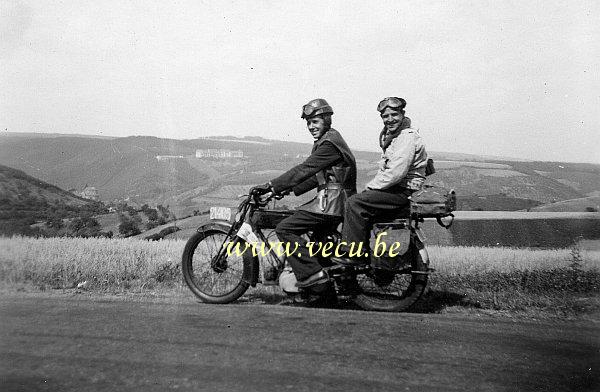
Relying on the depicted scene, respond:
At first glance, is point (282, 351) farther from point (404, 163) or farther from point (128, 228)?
point (128, 228)

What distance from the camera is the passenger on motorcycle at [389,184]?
4.90 meters

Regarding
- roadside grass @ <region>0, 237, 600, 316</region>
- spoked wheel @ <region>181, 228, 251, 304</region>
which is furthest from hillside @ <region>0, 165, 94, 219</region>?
spoked wheel @ <region>181, 228, 251, 304</region>

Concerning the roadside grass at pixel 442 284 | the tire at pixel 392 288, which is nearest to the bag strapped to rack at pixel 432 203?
the tire at pixel 392 288

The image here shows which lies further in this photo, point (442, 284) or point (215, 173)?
point (215, 173)

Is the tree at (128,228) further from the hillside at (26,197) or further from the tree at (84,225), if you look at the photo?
the hillside at (26,197)

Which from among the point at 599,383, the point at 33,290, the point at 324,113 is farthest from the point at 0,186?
the point at 599,383

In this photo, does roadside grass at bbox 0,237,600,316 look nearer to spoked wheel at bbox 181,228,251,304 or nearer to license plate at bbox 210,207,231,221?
spoked wheel at bbox 181,228,251,304

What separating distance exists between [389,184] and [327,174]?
2.26 ft

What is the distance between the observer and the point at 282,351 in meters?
3.38

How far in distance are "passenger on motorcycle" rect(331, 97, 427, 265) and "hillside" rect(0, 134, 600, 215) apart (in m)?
19.2

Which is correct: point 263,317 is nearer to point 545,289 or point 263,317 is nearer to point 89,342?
point 89,342

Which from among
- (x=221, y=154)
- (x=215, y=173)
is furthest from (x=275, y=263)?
(x=221, y=154)

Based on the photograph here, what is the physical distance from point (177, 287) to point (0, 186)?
36449 millimetres

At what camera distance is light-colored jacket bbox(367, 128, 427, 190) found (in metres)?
4.86
